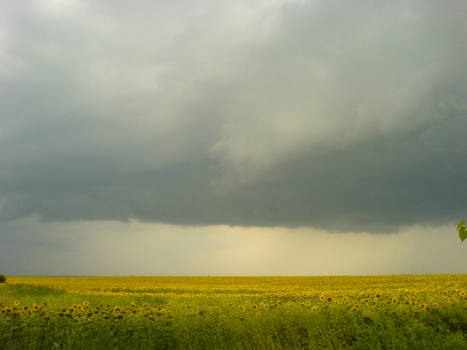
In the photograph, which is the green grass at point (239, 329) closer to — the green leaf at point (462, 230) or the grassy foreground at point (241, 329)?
the grassy foreground at point (241, 329)

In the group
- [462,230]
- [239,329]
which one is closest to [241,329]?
[239,329]

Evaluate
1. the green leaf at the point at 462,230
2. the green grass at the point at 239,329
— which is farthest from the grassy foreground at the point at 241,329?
the green leaf at the point at 462,230

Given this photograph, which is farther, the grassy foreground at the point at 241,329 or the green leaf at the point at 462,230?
the grassy foreground at the point at 241,329

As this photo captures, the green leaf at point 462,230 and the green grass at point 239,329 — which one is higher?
the green leaf at point 462,230

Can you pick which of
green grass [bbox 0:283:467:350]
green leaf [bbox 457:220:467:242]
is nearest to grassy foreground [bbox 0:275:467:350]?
green grass [bbox 0:283:467:350]

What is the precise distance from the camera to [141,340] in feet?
36.1

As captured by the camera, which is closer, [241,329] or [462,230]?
[462,230]

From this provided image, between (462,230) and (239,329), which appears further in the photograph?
(239,329)

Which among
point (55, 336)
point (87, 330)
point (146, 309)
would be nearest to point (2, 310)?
point (55, 336)

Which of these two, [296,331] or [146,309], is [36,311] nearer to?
[146,309]

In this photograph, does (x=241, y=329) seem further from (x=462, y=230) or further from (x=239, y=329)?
(x=462, y=230)

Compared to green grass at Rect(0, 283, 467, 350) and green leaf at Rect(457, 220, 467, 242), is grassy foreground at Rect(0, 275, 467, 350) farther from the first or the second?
green leaf at Rect(457, 220, 467, 242)

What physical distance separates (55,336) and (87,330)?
0.99 meters

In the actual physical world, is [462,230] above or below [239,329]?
above
